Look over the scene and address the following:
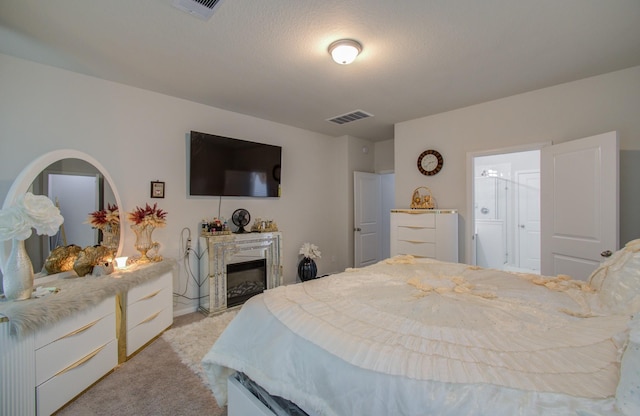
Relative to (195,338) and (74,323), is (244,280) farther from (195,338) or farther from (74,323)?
(74,323)

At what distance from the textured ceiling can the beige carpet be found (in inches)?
101

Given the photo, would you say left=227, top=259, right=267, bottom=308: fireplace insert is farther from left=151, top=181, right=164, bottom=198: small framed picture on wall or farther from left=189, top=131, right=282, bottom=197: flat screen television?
left=151, top=181, right=164, bottom=198: small framed picture on wall

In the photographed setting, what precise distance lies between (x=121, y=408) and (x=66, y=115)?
8.54 ft

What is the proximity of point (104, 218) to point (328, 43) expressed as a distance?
256cm

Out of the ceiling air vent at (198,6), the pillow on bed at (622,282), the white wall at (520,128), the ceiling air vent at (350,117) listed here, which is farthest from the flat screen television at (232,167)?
the pillow on bed at (622,282)

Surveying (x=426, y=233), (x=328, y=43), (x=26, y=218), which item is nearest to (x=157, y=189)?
(x=26, y=218)

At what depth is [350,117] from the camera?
3.88 metres

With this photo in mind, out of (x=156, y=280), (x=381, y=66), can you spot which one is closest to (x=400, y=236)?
(x=381, y=66)

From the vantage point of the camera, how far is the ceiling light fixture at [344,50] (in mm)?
2072

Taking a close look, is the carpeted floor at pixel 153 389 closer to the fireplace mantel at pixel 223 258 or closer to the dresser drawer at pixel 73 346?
the dresser drawer at pixel 73 346

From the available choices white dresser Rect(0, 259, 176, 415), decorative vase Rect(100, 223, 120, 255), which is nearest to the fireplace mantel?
white dresser Rect(0, 259, 176, 415)

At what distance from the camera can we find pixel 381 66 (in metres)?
2.46

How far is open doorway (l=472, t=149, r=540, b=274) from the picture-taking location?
5.25 metres

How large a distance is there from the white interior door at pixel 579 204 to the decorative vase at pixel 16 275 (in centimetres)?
447
